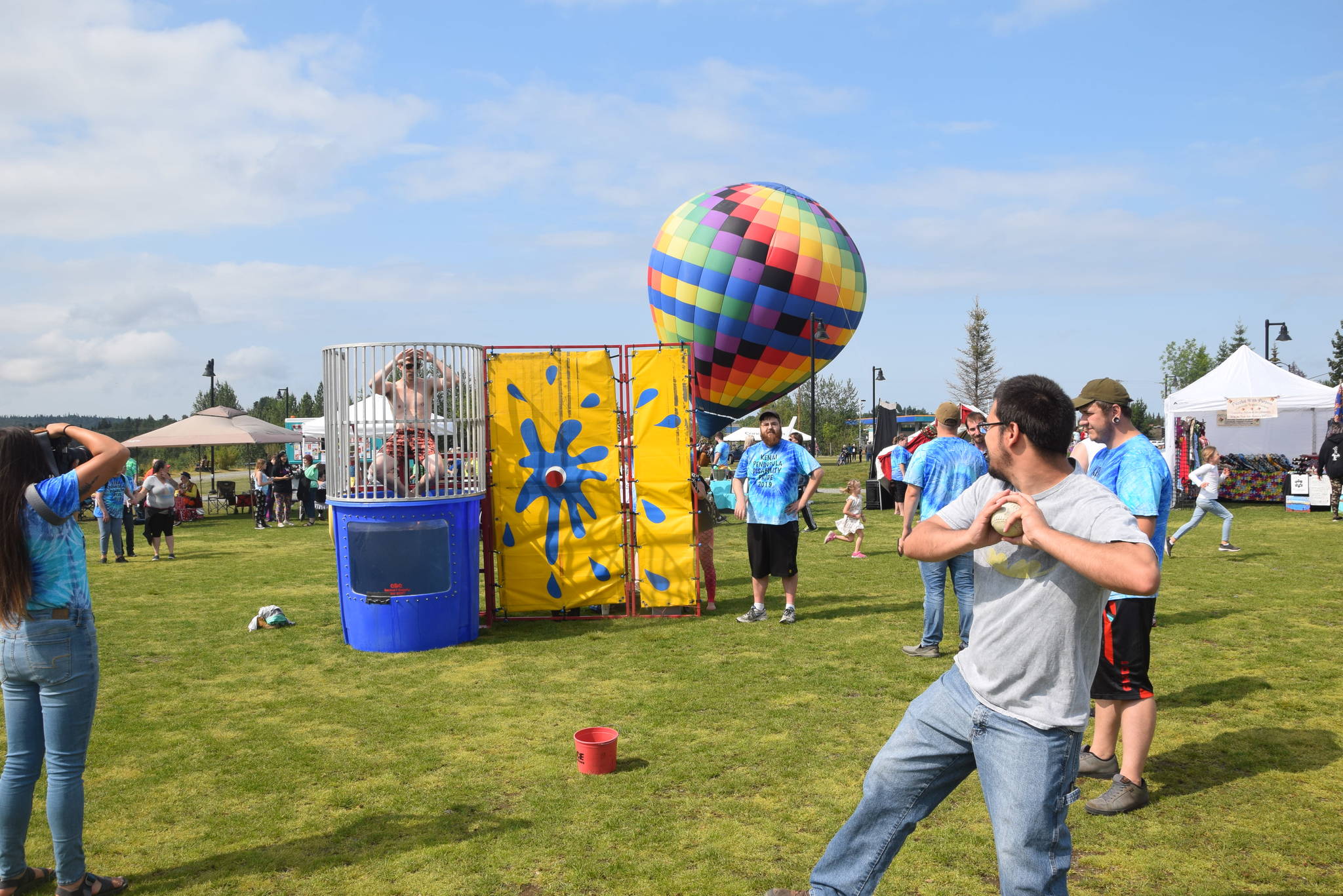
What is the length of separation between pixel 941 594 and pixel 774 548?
198 centimetres

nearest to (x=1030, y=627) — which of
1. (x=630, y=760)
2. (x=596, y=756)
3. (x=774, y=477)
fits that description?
(x=596, y=756)

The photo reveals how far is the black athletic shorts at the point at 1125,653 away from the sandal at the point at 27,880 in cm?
526

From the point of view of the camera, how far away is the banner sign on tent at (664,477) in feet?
32.3

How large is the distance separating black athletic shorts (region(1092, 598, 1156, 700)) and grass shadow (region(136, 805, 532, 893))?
10.5 feet

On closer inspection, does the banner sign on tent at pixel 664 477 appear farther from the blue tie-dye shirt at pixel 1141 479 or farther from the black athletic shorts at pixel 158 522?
the black athletic shorts at pixel 158 522

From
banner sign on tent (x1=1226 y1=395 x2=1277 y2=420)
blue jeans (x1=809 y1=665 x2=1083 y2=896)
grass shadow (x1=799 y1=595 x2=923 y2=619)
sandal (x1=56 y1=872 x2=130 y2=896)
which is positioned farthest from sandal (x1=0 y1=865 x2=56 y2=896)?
banner sign on tent (x1=1226 y1=395 x2=1277 y2=420)

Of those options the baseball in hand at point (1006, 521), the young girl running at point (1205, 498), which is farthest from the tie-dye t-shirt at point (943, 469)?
the young girl running at point (1205, 498)

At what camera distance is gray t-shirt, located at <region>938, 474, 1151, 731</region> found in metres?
2.63

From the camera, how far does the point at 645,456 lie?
389 inches

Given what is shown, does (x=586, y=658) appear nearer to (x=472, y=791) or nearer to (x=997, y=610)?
(x=472, y=791)

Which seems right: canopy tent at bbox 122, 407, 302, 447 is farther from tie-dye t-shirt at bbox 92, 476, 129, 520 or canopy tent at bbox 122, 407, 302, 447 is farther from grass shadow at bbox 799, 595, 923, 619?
grass shadow at bbox 799, 595, 923, 619

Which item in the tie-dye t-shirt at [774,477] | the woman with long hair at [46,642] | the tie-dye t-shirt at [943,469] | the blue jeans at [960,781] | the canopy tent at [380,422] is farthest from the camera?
the tie-dye t-shirt at [774,477]

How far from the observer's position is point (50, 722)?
3.74 m

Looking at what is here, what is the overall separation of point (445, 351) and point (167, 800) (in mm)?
4737
